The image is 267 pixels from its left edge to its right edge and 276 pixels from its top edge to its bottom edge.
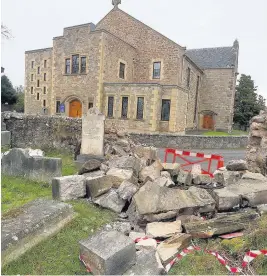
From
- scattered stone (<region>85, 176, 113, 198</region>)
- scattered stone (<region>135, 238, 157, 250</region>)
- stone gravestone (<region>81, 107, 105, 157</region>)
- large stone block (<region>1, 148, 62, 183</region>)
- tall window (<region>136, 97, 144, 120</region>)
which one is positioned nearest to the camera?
scattered stone (<region>135, 238, 157, 250</region>)

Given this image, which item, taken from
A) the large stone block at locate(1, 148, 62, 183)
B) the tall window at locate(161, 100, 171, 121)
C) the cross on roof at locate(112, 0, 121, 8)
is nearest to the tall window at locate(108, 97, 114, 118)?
the tall window at locate(161, 100, 171, 121)

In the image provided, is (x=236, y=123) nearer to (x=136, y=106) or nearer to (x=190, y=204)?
(x=136, y=106)

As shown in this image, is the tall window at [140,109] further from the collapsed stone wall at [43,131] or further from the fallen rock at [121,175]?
the fallen rock at [121,175]

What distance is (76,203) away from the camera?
5.03 m

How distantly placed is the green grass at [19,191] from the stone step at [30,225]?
3.46 ft

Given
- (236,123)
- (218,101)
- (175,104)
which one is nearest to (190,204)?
(175,104)

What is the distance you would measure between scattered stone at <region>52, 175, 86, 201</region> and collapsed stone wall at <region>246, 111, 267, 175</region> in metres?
6.11

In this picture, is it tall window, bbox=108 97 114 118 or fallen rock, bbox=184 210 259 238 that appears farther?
tall window, bbox=108 97 114 118

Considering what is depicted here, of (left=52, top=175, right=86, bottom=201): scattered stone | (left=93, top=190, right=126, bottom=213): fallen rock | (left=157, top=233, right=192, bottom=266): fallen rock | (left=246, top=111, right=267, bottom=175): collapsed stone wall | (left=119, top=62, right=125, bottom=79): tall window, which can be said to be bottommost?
(left=157, top=233, right=192, bottom=266): fallen rock

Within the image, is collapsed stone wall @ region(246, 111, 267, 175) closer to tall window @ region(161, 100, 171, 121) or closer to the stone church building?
the stone church building

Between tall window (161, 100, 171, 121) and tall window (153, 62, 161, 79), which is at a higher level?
tall window (153, 62, 161, 79)

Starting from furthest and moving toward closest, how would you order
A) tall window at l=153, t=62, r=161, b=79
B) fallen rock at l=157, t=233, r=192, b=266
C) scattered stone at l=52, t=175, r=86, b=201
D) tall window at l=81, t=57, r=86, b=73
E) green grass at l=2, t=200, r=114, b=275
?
tall window at l=153, t=62, r=161, b=79 < tall window at l=81, t=57, r=86, b=73 < scattered stone at l=52, t=175, r=86, b=201 < fallen rock at l=157, t=233, r=192, b=266 < green grass at l=2, t=200, r=114, b=275

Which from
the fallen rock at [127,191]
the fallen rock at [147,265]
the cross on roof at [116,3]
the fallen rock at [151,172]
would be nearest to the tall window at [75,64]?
the cross on roof at [116,3]

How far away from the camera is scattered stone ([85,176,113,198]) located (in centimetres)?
537
